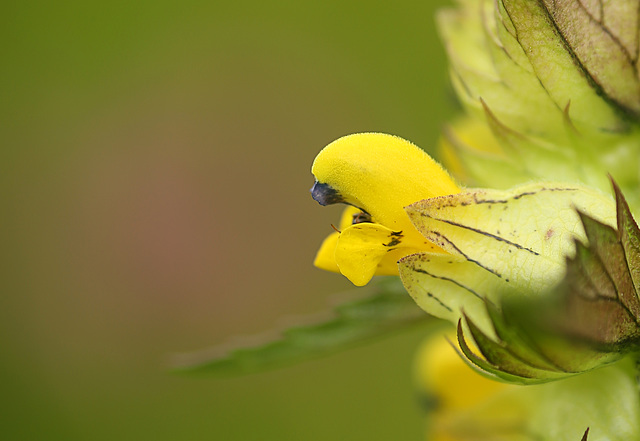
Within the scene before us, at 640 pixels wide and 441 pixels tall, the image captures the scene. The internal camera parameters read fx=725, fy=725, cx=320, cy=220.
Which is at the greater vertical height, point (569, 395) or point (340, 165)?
point (340, 165)

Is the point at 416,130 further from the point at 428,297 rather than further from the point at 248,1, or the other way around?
the point at 428,297

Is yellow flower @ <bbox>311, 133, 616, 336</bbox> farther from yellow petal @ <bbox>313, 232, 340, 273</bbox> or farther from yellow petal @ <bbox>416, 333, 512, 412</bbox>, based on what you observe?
yellow petal @ <bbox>416, 333, 512, 412</bbox>

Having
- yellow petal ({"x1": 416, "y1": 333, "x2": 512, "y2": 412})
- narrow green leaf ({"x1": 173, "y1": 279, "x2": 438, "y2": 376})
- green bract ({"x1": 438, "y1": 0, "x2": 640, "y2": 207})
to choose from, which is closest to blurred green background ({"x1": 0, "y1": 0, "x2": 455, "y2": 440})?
yellow petal ({"x1": 416, "y1": 333, "x2": 512, "y2": 412})

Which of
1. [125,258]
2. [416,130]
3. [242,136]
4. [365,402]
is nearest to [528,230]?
[365,402]

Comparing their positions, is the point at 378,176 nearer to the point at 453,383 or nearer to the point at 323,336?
the point at 323,336

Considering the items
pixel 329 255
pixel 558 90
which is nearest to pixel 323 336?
pixel 329 255

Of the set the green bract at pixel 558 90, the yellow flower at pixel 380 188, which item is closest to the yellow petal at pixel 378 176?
the yellow flower at pixel 380 188
